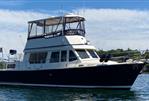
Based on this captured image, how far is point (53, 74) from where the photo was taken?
107 ft

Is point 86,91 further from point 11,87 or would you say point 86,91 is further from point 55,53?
point 11,87

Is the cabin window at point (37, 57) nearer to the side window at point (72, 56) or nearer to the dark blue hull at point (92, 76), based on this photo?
the dark blue hull at point (92, 76)

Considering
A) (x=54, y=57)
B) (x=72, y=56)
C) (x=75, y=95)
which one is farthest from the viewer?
(x=54, y=57)

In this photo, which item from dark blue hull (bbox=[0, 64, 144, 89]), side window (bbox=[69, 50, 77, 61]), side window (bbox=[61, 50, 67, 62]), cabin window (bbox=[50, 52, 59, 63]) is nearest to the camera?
dark blue hull (bbox=[0, 64, 144, 89])

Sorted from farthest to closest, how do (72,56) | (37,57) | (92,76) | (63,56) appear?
(37,57), (63,56), (72,56), (92,76)

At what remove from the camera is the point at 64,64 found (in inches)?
1275

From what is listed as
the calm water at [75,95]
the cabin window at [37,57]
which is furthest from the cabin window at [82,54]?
the cabin window at [37,57]

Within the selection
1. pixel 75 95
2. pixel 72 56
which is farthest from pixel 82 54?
pixel 75 95

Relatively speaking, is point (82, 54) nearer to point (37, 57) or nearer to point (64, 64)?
point (64, 64)

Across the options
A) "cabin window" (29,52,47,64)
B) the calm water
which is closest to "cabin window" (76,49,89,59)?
the calm water

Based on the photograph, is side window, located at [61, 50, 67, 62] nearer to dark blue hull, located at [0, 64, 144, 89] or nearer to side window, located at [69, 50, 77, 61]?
side window, located at [69, 50, 77, 61]

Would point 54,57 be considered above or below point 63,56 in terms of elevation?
below

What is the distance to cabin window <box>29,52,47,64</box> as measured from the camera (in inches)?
1355

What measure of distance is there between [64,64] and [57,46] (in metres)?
1.63
